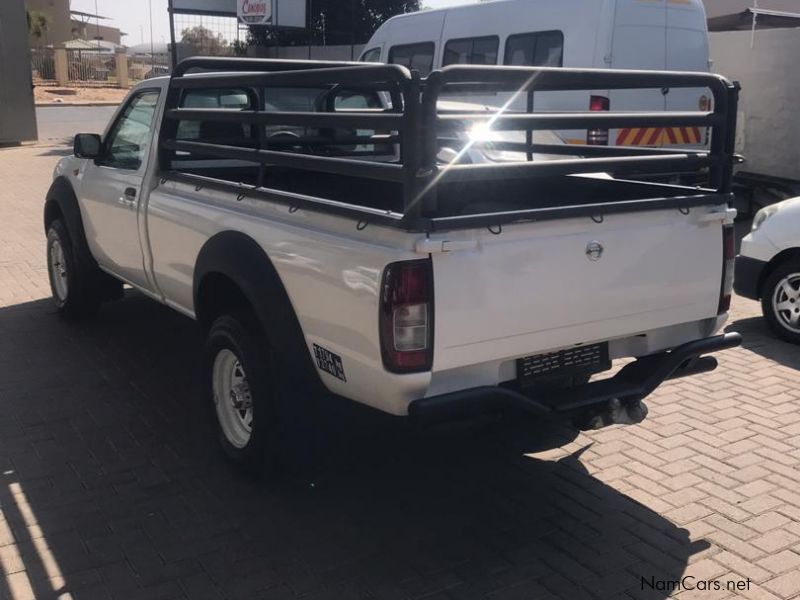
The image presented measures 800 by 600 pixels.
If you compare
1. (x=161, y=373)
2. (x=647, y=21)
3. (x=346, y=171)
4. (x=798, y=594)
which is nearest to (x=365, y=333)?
(x=346, y=171)

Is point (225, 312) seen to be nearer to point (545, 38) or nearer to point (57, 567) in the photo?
point (57, 567)

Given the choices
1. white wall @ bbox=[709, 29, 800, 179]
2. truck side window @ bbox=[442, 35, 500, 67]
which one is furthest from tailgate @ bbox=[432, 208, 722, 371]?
white wall @ bbox=[709, 29, 800, 179]

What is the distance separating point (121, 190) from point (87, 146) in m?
0.60

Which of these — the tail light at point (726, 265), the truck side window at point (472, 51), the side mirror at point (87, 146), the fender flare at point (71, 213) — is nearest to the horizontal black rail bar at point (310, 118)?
the side mirror at point (87, 146)

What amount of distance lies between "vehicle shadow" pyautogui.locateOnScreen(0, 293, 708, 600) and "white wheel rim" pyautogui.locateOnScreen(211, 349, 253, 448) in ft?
0.65

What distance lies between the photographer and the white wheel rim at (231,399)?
4219 millimetres

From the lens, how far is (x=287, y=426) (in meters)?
3.77

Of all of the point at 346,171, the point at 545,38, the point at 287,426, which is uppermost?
the point at 545,38

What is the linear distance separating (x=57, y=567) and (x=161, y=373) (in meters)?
2.32

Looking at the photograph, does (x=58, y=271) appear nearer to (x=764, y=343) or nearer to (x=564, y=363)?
(x=564, y=363)

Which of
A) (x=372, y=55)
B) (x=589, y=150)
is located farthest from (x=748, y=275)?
(x=372, y=55)

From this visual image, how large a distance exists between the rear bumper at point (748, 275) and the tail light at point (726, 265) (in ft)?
9.42

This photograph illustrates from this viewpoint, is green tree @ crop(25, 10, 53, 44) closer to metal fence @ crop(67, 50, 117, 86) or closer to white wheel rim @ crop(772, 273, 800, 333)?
metal fence @ crop(67, 50, 117, 86)

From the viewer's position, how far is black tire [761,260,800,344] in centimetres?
640
